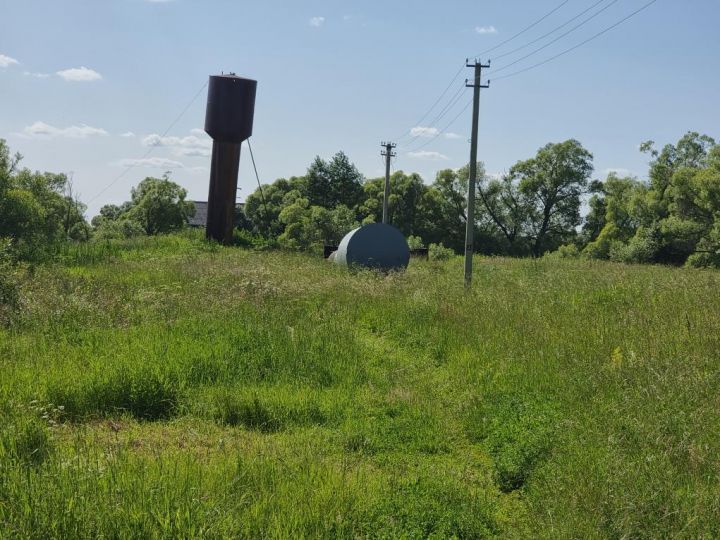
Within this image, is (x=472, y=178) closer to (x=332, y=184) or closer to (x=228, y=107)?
(x=228, y=107)

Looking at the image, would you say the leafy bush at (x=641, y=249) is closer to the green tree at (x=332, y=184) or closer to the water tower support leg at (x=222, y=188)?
the water tower support leg at (x=222, y=188)

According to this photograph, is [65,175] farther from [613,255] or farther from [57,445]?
[57,445]

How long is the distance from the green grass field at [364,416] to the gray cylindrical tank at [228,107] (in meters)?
16.7

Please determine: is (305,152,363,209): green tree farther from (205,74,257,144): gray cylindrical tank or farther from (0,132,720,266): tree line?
(205,74,257,144): gray cylindrical tank

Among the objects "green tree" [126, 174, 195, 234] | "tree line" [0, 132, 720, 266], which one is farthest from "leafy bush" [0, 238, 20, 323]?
"green tree" [126, 174, 195, 234]

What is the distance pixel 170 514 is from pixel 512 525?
2436 mm

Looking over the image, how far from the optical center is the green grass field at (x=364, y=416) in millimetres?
4098

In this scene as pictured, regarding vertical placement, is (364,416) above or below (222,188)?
below

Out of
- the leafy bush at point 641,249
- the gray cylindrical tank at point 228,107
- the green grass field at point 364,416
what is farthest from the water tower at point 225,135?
the leafy bush at point 641,249

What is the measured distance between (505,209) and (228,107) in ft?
123

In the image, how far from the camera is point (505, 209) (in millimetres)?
Answer: 59156

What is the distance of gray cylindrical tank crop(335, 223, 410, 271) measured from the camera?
2133 centimetres

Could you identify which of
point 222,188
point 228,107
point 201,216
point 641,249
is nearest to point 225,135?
point 228,107

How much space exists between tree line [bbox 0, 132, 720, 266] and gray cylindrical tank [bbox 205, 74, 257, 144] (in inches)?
454
